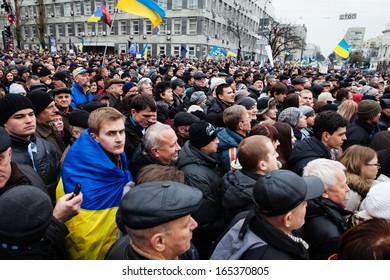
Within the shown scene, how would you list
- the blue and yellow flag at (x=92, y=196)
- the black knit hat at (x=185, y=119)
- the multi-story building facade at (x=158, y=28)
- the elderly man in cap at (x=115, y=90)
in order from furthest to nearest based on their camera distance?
the multi-story building facade at (x=158, y=28), the elderly man in cap at (x=115, y=90), the black knit hat at (x=185, y=119), the blue and yellow flag at (x=92, y=196)

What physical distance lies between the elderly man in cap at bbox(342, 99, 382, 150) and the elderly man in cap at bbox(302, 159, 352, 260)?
7.95 ft

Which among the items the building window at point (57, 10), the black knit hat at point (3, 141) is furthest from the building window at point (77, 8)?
the black knit hat at point (3, 141)

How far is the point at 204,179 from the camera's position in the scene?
9.46ft

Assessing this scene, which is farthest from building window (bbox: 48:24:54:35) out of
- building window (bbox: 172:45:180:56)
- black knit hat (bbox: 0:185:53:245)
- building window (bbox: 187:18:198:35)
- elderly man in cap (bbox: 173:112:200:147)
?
black knit hat (bbox: 0:185:53:245)

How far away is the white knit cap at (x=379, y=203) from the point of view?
A: 208 cm

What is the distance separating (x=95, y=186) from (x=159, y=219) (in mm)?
1080

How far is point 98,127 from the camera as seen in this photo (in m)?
2.72

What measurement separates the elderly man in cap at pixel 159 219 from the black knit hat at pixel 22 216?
0.46 metres

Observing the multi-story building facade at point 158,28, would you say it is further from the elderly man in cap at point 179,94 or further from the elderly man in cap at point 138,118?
the elderly man in cap at point 138,118

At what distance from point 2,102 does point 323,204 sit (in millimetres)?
3201

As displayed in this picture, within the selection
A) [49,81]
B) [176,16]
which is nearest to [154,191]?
[49,81]

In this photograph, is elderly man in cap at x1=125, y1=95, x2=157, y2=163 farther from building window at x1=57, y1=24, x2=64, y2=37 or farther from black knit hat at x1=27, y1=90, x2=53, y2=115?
Result: building window at x1=57, y1=24, x2=64, y2=37

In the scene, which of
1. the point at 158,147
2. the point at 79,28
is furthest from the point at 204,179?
the point at 79,28

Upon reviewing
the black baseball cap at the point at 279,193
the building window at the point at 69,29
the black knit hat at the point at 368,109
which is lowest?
the black baseball cap at the point at 279,193
